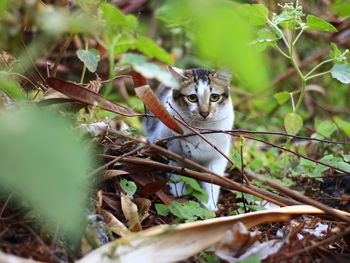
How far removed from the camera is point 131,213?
1.52 metres

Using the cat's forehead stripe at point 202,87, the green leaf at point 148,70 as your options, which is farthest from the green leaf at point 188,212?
the cat's forehead stripe at point 202,87

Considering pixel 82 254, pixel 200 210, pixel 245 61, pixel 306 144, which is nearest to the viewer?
pixel 245 61

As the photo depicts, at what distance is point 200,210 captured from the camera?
1.65 meters

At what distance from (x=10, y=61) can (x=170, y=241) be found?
3.41ft

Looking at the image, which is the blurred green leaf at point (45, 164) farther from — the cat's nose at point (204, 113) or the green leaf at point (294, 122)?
the cat's nose at point (204, 113)

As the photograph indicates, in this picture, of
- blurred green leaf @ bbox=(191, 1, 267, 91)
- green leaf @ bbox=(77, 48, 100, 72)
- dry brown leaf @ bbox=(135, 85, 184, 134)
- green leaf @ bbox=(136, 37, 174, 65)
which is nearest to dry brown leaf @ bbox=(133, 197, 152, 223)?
dry brown leaf @ bbox=(135, 85, 184, 134)

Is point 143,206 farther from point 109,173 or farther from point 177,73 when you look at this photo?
point 177,73

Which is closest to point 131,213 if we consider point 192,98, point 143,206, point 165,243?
point 143,206

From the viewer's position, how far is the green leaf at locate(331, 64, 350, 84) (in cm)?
187

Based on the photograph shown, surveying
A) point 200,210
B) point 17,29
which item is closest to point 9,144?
point 17,29

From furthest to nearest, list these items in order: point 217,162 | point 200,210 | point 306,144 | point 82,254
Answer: point 306,144 → point 217,162 → point 200,210 → point 82,254

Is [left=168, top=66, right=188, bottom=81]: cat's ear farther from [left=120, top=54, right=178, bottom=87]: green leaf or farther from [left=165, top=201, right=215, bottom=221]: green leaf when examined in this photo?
[left=120, top=54, right=178, bottom=87]: green leaf

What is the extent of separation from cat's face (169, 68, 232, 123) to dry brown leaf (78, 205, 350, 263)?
1.23m

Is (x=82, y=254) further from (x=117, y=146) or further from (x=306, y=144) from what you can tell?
(x=306, y=144)
